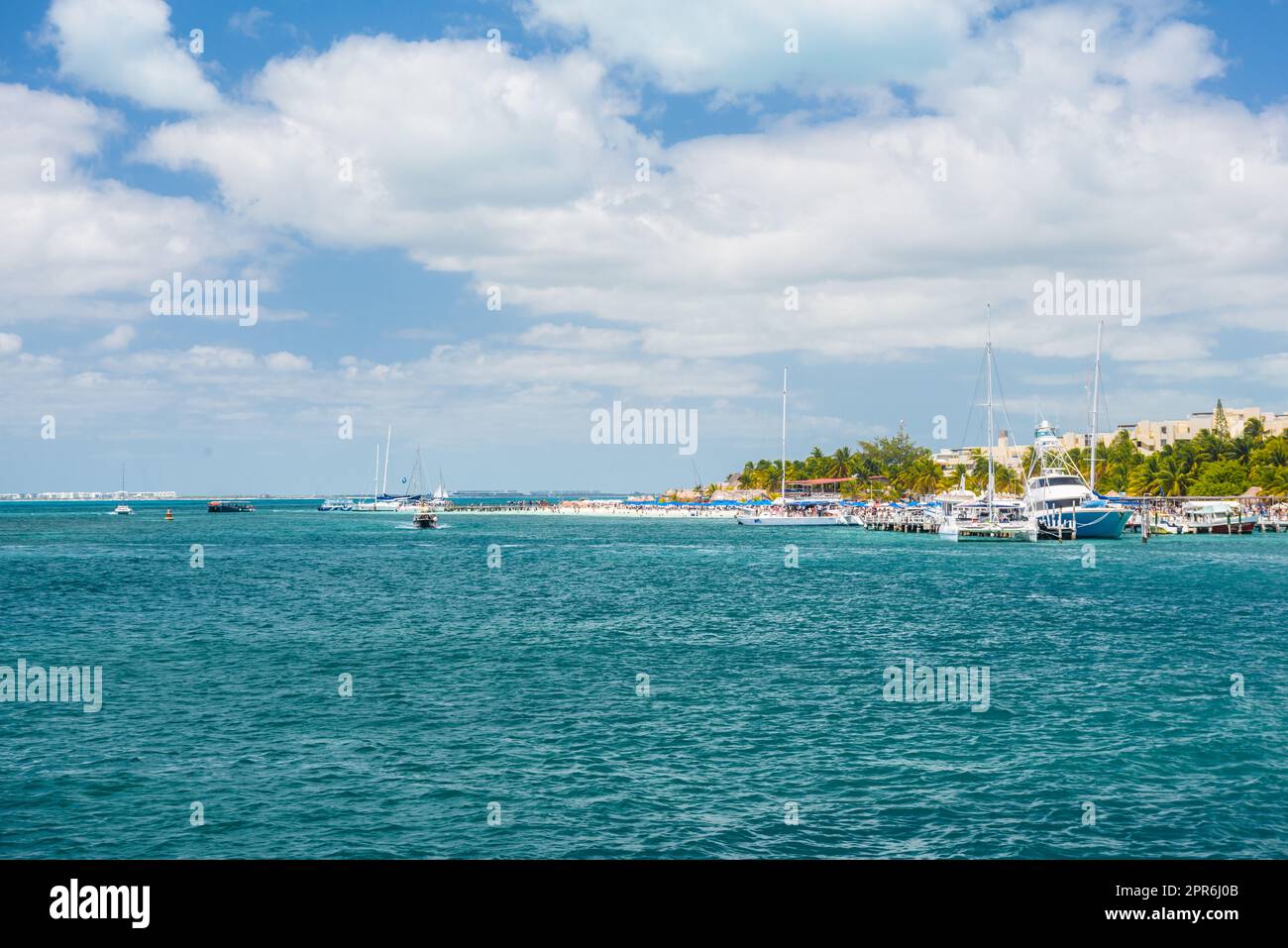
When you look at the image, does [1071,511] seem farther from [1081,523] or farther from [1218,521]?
[1218,521]

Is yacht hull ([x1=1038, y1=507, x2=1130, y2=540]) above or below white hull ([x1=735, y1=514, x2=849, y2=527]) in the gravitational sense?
above

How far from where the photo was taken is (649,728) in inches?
1095

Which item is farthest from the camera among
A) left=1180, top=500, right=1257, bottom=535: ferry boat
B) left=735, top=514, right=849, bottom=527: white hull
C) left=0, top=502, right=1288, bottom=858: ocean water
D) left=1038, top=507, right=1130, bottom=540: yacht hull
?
left=735, top=514, right=849, bottom=527: white hull

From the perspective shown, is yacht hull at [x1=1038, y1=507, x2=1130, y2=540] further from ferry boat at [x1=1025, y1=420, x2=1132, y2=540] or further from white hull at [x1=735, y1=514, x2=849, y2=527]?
white hull at [x1=735, y1=514, x2=849, y2=527]

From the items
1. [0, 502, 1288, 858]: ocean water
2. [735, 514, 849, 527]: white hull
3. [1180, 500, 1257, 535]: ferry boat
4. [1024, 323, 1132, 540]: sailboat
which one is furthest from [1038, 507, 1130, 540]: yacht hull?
[735, 514, 849, 527]: white hull

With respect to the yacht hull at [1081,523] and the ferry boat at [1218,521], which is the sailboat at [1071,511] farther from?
the ferry boat at [1218,521]

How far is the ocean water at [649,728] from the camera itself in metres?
19.2

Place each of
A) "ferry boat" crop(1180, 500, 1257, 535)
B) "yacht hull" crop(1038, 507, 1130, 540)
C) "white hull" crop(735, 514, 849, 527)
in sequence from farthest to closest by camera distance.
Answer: "white hull" crop(735, 514, 849, 527)
"ferry boat" crop(1180, 500, 1257, 535)
"yacht hull" crop(1038, 507, 1130, 540)

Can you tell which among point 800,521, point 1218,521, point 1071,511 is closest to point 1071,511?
point 1071,511

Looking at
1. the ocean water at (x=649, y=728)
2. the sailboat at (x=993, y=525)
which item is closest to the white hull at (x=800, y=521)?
the sailboat at (x=993, y=525)

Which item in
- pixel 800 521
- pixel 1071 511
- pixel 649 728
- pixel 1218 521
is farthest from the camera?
pixel 800 521

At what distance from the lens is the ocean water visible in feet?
63.1
